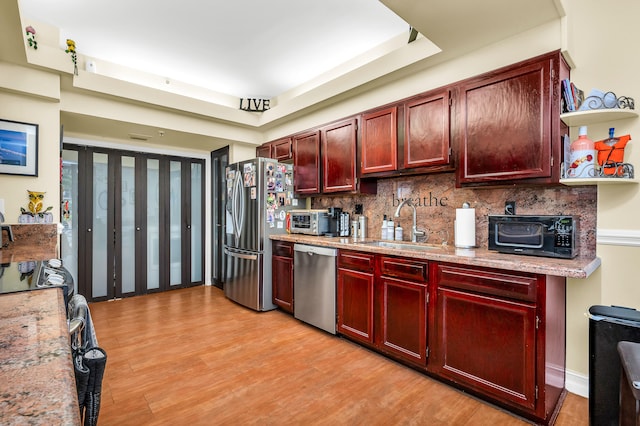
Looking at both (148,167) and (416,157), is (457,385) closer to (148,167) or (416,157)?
(416,157)

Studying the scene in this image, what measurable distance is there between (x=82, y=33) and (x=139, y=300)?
10.7 feet

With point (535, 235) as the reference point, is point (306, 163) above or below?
above

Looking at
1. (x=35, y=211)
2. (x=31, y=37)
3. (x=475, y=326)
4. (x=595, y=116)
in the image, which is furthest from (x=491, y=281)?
(x=31, y=37)

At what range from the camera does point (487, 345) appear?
204 centimetres

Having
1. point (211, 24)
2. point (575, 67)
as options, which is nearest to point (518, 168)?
point (575, 67)

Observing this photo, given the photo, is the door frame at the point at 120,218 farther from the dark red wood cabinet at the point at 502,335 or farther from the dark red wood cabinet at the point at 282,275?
the dark red wood cabinet at the point at 502,335

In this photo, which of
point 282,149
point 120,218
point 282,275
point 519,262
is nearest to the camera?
point 519,262

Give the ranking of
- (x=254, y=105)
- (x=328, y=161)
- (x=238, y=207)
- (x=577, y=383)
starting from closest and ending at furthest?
1. (x=577, y=383)
2. (x=328, y=161)
3. (x=238, y=207)
4. (x=254, y=105)

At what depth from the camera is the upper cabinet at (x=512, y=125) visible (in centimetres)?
210

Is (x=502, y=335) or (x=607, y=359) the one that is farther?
(x=502, y=335)

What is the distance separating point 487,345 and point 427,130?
5.60ft

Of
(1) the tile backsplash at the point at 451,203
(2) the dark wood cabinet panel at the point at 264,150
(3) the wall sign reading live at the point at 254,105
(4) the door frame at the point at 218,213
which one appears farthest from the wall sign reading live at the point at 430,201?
(4) the door frame at the point at 218,213

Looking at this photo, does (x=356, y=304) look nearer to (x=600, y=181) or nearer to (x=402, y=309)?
(x=402, y=309)

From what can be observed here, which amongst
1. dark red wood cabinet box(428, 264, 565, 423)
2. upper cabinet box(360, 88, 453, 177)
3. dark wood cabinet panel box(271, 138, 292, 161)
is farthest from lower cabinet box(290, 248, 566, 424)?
dark wood cabinet panel box(271, 138, 292, 161)
